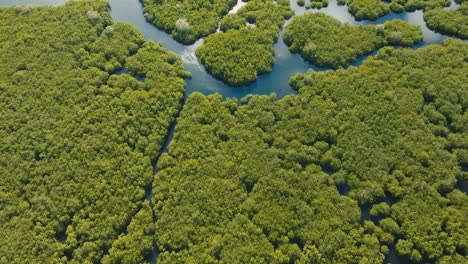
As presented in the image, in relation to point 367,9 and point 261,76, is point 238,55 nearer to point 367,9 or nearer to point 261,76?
point 261,76

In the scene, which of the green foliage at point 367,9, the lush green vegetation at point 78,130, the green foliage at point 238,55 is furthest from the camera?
the green foliage at point 367,9

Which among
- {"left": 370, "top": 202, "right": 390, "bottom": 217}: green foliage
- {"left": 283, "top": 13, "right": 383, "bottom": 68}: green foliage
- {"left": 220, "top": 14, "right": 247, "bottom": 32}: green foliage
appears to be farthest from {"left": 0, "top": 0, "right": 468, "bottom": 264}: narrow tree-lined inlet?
{"left": 220, "top": 14, "right": 247, "bottom": 32}: green foliage

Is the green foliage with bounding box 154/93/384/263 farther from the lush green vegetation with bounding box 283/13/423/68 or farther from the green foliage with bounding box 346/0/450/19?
the green foliage with bounding box 346/0/450/19

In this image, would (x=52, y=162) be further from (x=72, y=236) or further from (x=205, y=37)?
(x=205, y=37)

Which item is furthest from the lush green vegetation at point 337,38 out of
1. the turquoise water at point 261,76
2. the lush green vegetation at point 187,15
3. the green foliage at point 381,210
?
the green foliage at point 381,210

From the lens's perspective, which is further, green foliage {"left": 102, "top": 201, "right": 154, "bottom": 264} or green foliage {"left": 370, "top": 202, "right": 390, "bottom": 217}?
green foliage {"left": 370, "top": 202, "right": 390, "bottom": 217}

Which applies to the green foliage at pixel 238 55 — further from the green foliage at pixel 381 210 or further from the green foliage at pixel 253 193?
the green foliage at pixel 381 210

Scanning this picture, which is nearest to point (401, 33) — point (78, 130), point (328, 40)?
point (328, 40)
